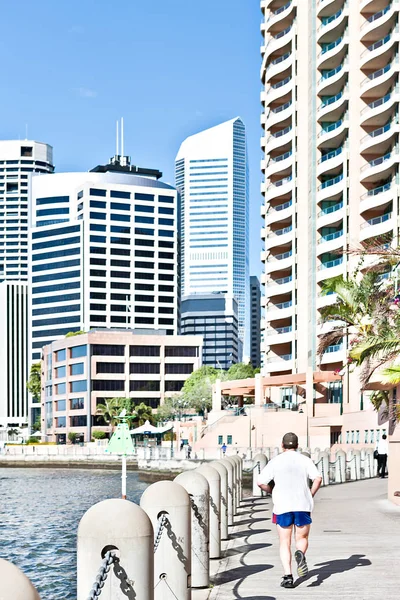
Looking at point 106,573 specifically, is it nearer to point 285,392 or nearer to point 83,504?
point 83,504

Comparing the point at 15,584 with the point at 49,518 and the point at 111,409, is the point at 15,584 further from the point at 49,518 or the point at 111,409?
the point at 111,409

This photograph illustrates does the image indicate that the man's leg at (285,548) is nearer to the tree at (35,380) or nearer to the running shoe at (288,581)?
the running shoe at (288,581)

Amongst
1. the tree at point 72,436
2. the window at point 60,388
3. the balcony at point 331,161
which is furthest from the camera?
the window at point 60,388

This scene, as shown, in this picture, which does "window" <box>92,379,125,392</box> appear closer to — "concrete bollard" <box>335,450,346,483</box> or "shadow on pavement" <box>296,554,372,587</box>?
"concrete bollard" <box>335,450,346,483</box>

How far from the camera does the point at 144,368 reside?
148500 mm

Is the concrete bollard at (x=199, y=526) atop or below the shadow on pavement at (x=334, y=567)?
atop

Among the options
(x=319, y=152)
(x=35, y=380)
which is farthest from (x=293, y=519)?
(x=35, y=380)

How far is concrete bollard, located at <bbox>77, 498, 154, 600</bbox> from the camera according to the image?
23.3 feet

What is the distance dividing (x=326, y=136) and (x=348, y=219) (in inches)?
347

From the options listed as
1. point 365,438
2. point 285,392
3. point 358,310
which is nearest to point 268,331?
point 285,392

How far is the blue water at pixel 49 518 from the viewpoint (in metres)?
24.1

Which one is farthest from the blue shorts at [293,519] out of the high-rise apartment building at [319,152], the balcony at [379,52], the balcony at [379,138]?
the balcony at [379,52]

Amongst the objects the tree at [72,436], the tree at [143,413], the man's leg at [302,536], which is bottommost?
the tree at [72,436]

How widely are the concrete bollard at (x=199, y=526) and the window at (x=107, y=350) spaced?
134m
